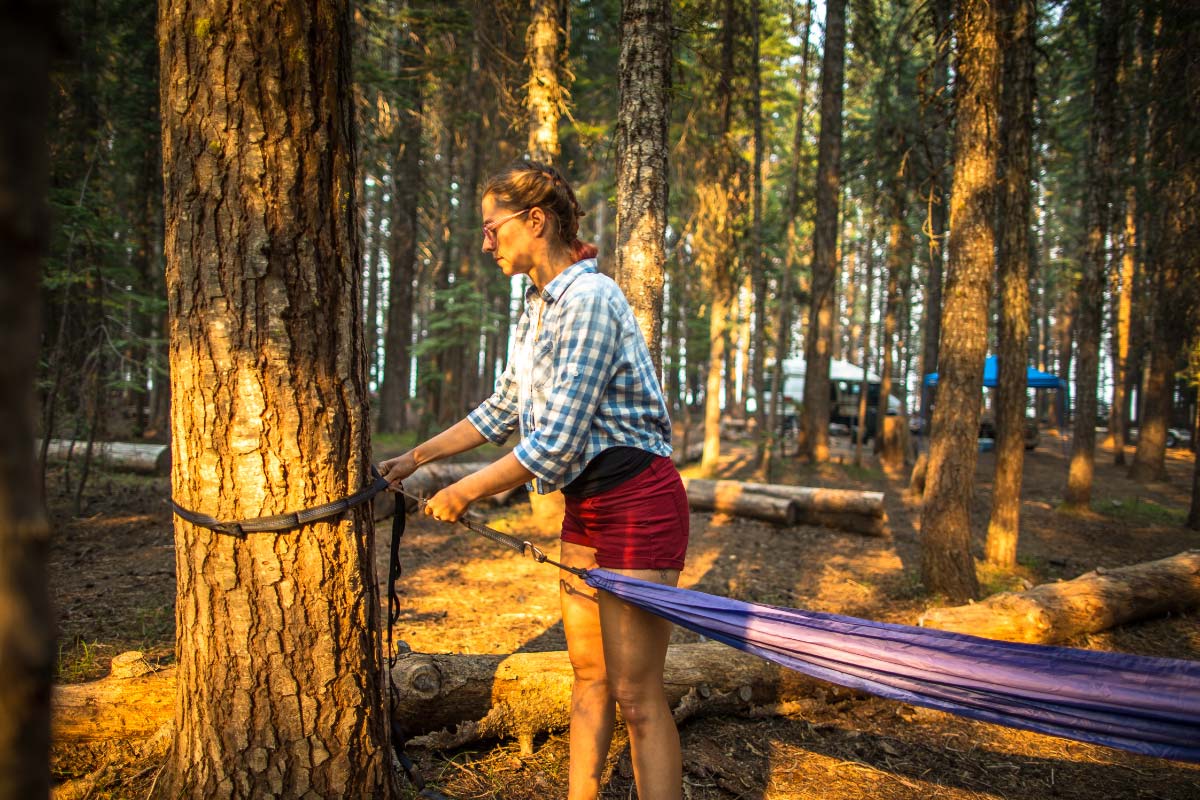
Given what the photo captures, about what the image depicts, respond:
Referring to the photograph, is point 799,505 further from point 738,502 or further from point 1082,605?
point 1082,605

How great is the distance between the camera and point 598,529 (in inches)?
84.6

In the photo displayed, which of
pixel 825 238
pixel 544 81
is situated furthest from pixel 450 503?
pixel 825 238

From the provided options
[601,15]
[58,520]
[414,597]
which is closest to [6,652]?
[414,597]

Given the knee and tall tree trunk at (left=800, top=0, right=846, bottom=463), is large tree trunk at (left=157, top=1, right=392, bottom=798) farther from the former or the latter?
tall tree trunk at (left=800, top=0, right=846, bottom=463)

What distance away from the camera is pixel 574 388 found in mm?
1935

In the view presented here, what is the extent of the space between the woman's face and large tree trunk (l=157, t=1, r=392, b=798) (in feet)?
1.35

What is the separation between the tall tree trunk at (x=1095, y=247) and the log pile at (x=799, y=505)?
3.50 m

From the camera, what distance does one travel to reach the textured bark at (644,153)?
18.7 ft

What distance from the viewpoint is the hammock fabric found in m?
1.95

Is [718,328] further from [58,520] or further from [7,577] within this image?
[7,577]

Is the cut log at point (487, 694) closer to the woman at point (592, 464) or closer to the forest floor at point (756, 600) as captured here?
the forest floor at point (756, 600)

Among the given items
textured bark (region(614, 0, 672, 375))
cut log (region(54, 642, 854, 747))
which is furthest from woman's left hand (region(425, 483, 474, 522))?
textured bark (region(614, 0, 672, 375))

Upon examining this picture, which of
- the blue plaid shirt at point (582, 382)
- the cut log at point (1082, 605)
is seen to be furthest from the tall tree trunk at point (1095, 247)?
the blue plaid shirt at point (582, 382)

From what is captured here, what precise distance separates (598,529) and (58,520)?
673 cm
